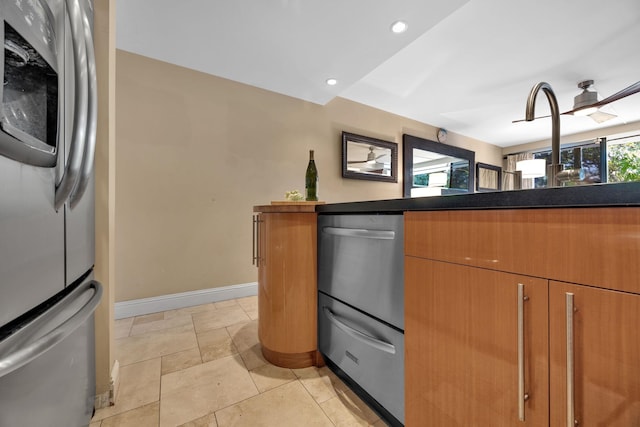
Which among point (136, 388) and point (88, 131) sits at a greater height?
point (88, 131)

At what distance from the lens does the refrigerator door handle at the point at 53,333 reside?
417 mm

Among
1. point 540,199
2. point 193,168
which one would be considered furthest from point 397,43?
point 193,168

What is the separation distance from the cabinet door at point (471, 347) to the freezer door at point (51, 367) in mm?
932

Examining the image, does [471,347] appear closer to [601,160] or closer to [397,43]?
[397,43]

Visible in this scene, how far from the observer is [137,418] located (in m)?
0.98

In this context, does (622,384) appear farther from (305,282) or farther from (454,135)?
(454,135)

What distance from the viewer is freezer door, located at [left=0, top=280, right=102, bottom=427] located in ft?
1.49

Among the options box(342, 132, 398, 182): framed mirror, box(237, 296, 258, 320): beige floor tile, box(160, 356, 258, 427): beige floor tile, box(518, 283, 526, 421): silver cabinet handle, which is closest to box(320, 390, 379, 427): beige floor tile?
box(160, 356, 258, 427): beige floor tile

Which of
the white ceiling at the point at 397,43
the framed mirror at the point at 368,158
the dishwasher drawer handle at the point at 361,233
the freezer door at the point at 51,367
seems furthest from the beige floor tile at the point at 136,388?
the framed mirror at the point at 368,158

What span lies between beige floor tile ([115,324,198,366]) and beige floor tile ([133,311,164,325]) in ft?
0.84

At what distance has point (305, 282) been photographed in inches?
49.7

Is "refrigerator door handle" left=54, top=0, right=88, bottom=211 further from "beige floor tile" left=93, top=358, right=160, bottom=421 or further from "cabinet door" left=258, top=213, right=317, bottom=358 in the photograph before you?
"beige floor tile" left=93, top=358, right=160, bottom=421

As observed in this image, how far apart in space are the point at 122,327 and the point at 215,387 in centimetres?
115

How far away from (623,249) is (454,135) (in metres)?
4.66
